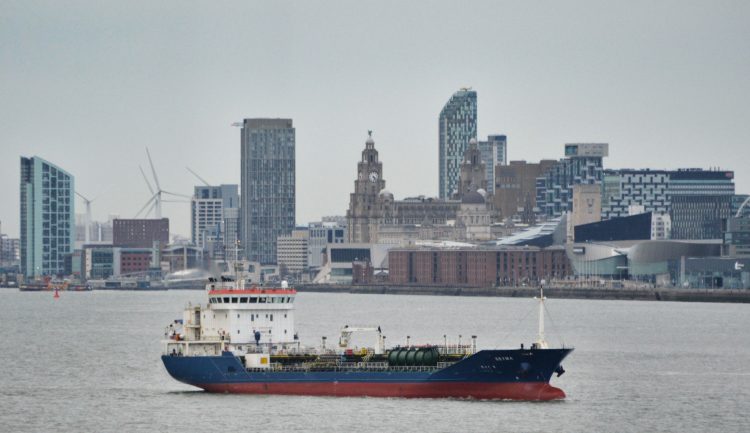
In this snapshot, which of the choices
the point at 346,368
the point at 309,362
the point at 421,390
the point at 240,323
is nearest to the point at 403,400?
the point at 421,390

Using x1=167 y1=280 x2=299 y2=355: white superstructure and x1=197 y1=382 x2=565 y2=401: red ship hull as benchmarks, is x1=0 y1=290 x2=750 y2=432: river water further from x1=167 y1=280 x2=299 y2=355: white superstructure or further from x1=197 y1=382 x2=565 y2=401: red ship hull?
x1=167 y1=280 x2=299 y2=355: white superstructure

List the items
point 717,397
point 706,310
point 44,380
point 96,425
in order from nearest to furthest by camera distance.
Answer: point 96,425 → point 717,397 → point 44,380 → point 706,310

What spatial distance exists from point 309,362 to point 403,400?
500cm

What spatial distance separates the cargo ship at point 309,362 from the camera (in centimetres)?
7344

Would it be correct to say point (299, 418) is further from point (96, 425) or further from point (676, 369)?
point (676, 369)

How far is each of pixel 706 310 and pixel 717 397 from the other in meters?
Result: 111

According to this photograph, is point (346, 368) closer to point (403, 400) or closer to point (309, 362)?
point (309, 362)

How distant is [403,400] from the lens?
242ft

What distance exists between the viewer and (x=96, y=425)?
6869 cm

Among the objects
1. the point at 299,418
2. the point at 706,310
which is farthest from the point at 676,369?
the point at 706,310

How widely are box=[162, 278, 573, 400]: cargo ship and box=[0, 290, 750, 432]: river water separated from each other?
3.03 feet

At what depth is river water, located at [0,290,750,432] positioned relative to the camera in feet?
225

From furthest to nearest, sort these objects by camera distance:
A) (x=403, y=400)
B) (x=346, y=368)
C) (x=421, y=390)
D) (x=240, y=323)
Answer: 1. (x=240, y=323)
2. (x=346, y=368)
3. (x=421, y=390)
4. (x=403, y=400)

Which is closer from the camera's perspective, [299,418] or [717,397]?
[299,418]
